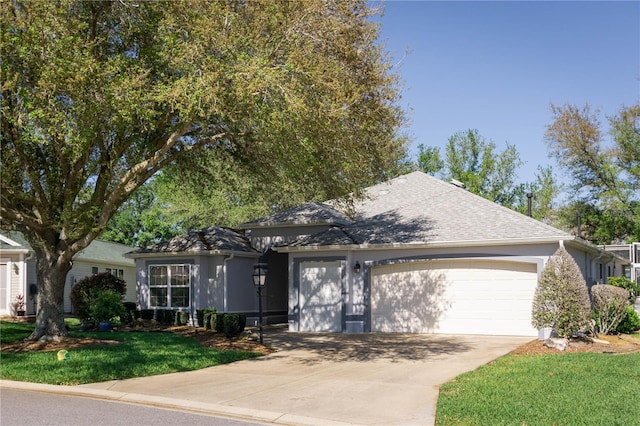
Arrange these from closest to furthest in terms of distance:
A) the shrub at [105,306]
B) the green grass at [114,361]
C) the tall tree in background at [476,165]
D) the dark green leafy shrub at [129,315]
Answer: the green grass at [114,361] < the shrub at [105,306] < the dark green leafy shrub at [129,315] < the tall tree in background at [476,165]

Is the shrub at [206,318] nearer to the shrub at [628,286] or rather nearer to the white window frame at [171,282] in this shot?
the white window frame at [171,282]

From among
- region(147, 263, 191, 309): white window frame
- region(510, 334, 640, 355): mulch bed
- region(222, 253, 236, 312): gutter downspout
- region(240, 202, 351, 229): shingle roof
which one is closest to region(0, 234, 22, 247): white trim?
region(147, 263, 191, 309): white window frame

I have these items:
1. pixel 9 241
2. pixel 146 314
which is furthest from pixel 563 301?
pixel 9 241

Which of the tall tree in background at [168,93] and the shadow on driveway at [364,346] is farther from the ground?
the tall tree in background at [168,93]

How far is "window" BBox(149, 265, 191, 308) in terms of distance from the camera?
24.0 m

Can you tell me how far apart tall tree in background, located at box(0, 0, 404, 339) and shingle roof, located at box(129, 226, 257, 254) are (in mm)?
7321

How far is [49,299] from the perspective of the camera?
16375mm

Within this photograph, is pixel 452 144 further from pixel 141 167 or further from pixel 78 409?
pixel 78 409

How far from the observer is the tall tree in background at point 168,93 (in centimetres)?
1269

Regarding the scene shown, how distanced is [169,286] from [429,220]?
10141mm

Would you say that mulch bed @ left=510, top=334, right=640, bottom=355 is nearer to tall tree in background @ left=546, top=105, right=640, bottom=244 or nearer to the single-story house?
the single-story house

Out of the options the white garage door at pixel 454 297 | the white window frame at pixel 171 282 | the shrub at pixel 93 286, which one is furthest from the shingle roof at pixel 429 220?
the shrub at pixel 93 286

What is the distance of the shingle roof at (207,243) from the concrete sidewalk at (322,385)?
7.08m

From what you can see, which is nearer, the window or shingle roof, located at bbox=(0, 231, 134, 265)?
the window
